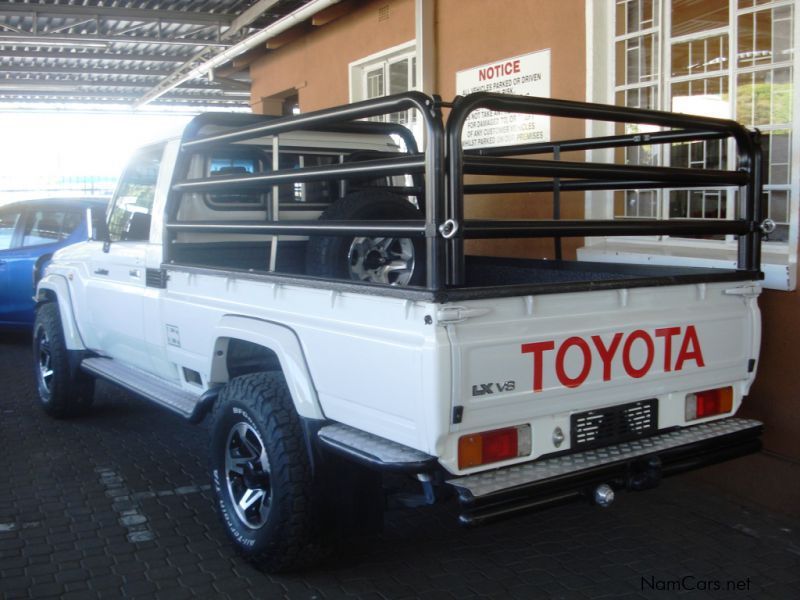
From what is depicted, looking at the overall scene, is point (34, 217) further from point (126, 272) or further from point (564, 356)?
point (564, 356)

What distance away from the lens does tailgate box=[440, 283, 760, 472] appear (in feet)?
10.0

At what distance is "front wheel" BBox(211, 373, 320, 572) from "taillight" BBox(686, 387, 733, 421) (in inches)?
66.4

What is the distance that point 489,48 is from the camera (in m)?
6.80

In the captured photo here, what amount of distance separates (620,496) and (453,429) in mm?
2261

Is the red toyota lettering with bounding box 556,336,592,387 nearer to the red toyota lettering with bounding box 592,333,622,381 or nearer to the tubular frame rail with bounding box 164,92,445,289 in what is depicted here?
the red toyota lettering with bounding box 592,333,622,381

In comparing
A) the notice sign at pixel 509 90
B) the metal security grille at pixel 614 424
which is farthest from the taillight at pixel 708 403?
the notice sign at pixel 509 90

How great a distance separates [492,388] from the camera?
3.10 metres

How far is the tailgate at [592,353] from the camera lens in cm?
305

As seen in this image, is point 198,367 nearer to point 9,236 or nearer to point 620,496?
point 620,496

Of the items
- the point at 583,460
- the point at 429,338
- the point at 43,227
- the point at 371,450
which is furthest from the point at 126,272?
the point at 43,227

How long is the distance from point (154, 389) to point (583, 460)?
104 inches

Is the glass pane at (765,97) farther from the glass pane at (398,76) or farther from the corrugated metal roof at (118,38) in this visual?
the corrugated metal roof at (118,38)

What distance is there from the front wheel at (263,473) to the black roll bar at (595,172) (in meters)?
1.04

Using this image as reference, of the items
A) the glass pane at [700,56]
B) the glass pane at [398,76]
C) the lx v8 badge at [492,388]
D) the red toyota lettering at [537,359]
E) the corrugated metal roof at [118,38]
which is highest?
the corrugated metal roof at [118,38]
